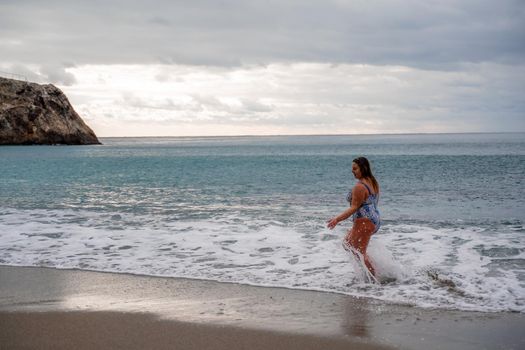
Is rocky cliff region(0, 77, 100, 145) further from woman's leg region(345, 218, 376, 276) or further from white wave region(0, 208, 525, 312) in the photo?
woman's leg region(345, 218, 376, 276)

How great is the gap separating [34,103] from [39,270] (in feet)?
344

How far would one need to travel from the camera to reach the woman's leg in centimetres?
734

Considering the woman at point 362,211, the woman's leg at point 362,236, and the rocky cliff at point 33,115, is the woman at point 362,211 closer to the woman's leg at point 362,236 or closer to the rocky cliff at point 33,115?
the woman's leg at point 362,236

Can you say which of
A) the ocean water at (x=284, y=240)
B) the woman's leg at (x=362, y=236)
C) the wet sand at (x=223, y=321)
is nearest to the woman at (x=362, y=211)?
the woman's leg at (x=362, y=236)

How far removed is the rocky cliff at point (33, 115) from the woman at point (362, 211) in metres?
105

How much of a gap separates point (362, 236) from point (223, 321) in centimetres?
264

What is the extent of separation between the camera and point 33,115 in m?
102

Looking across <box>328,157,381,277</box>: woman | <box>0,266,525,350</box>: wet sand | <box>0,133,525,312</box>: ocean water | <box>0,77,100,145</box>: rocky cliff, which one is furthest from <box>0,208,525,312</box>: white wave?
<box>0,77,100,145</box>: rocky cliff

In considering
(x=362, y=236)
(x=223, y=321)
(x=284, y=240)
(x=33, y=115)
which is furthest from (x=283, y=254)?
(x=33, y=115)

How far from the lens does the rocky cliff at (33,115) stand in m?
101

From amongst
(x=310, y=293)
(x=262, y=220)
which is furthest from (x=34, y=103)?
(x=310, y=293)

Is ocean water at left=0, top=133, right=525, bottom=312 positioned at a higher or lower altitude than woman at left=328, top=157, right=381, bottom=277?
lower

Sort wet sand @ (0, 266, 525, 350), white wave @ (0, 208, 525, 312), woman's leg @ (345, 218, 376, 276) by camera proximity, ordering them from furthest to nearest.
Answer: woman's leg @ (345, 218, 376, 276)
white wave @ (0, 208, 525, 312)
wet sand @ (0, 266, 525, 350)

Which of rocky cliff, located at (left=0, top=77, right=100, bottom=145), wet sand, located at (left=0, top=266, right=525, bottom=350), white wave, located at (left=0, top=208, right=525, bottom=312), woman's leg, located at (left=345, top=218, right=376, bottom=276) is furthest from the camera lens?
rocky cliff, located at (left=0, top=77, right=100, bottom=145)
